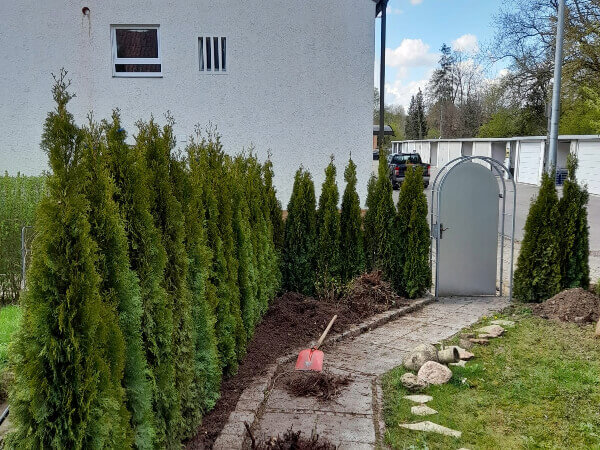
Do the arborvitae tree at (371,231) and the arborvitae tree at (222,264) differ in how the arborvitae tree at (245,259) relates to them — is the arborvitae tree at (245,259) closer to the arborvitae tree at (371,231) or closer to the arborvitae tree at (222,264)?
the arborvitae tree at (222,264)

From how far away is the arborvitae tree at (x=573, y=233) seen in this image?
25.3 feet

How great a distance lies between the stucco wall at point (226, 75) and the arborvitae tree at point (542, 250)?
485 cm

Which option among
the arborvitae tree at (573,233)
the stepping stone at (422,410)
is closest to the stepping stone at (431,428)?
the stepping stone at (422,410)

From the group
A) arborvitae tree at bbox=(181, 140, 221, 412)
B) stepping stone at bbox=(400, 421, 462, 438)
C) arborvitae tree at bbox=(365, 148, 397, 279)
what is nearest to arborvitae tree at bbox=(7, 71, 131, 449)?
arborvitae tree at bbox=(181, 140, 221, 412)

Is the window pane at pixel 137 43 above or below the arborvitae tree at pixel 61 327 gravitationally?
above

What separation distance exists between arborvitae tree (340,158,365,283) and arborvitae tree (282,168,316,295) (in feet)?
1.53

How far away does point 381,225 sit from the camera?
798 centimetres

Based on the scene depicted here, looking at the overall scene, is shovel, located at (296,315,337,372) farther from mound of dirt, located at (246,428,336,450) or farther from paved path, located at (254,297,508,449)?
mound of dirt, located at (246,428,336,450)

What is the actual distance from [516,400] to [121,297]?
11.7 ft

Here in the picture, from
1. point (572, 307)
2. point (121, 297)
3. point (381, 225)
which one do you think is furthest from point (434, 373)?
point (121, 297)

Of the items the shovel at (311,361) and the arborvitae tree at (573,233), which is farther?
the arborvitae tree at (573,233)

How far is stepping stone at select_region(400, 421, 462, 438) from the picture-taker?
13.5ft

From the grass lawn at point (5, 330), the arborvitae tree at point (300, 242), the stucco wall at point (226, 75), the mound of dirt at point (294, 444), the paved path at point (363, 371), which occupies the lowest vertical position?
the paved path at point (363, 371)

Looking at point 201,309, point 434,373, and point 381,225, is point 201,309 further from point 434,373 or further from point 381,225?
point 381,225
